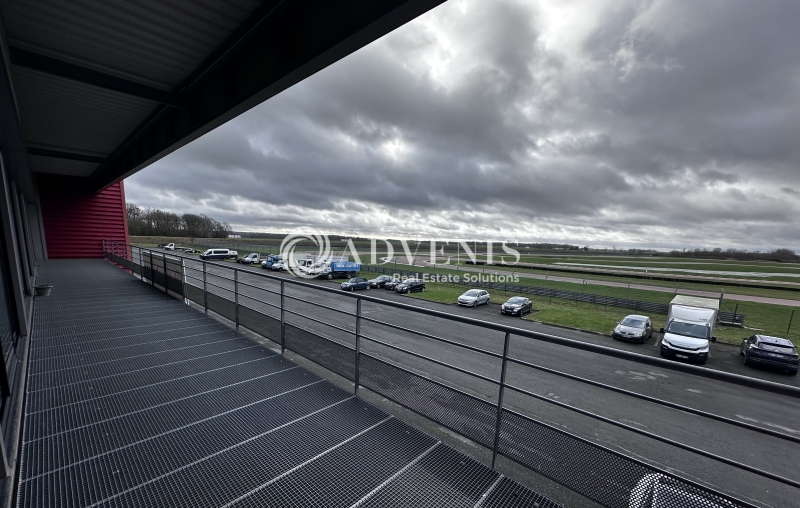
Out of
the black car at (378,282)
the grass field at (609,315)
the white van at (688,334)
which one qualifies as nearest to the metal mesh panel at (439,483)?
the white van at (688,334)

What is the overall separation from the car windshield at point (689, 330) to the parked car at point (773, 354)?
5.55 feet

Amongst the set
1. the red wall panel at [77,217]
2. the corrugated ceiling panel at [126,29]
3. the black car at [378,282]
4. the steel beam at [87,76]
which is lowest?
the black car at [378,282]

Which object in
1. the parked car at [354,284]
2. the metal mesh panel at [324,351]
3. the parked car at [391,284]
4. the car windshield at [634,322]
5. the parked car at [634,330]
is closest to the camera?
the metal mesh panel at [324,351]

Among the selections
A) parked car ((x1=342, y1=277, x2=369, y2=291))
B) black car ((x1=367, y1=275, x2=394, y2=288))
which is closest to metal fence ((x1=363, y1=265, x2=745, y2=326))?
black car ((x1=367, y1=275, x2=394, y2=288))

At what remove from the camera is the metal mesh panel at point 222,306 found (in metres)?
5.71

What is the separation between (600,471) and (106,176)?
17210mm

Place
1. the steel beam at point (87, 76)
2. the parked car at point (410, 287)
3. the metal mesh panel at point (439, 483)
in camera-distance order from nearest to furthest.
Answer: the metal mesh panel at point (439, 483)
the steel beam at point (87, 76)
the parked car at point (410, 287)

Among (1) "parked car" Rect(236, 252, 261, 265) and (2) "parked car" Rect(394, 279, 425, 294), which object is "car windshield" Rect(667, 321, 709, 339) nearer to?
(2) "parked car" Rect(394, 279, 425, 294)

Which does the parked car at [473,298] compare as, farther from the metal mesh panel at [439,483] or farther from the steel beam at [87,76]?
the metal mesh panel at [439,483]

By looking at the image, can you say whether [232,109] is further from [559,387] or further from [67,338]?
[559,387]

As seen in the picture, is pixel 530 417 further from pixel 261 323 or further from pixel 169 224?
pixel 169 224

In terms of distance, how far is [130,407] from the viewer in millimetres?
2992

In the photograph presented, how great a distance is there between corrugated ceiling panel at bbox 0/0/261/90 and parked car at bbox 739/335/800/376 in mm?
18949

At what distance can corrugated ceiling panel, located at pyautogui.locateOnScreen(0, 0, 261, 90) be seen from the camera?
3088 mm
